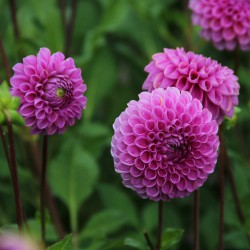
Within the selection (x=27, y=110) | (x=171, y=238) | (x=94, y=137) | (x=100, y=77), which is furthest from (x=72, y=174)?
(x=27, y=110)

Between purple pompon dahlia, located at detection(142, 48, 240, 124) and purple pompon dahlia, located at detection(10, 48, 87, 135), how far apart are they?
123 mm

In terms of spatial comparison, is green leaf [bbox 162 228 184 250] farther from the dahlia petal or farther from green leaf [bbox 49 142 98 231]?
green leaf [bbox 49 142 98 231]

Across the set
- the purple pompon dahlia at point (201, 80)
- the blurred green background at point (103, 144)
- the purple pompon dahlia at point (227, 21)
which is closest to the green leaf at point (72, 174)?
the blurred green background at point (103, 144)

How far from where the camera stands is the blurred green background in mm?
1396

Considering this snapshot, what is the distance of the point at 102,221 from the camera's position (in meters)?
1.35

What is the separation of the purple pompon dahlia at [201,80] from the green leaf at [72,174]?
565 millimetres

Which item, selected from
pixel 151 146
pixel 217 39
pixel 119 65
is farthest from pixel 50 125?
pixel 119 65

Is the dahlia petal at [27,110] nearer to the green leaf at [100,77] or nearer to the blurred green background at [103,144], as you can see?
the blurred green background at [103,144]

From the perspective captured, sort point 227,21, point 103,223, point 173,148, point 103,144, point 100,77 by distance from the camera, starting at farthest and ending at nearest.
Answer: point 100,77, point 103,144, point 103,223, point 227,21, point 173,148

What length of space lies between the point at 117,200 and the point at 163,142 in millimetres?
754

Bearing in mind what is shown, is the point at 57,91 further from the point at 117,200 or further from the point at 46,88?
the point at 117,200

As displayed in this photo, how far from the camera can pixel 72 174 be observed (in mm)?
1456

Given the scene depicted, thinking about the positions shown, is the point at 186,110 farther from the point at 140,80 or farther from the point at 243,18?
the point at 140,80

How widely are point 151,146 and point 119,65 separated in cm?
127
